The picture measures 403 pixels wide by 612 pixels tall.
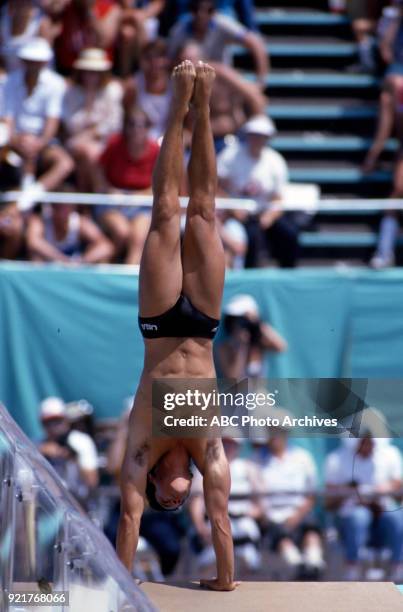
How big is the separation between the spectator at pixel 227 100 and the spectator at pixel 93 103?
0.70 m

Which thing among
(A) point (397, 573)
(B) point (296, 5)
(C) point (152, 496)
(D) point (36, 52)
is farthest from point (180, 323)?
(B) point (296, 5)

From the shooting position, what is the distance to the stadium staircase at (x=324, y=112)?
11.9 meters

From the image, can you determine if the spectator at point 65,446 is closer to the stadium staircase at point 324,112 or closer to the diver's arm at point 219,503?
the stadium staircase at point 324,112

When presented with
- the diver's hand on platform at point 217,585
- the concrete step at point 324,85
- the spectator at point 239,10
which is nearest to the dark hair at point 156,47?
the spectator at point 239,10

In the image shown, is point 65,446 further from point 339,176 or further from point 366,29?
point 366,29

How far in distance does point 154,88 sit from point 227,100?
2.00ft

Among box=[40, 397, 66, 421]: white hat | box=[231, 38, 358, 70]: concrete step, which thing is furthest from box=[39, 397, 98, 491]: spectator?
box=[231, 38, 358, 70]: concrete step

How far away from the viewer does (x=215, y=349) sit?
1048cm

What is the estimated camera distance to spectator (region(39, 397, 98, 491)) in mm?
10156

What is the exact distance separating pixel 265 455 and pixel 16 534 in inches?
176

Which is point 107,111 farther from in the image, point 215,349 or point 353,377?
point 353,377

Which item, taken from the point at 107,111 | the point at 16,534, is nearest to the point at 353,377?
the point at 107,111

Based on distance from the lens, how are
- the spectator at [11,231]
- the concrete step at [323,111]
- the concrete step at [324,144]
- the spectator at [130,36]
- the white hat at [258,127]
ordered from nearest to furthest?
the spectator at [11,231]
the white hat at [258,127]
the spectator at [130,36]
the concrete step at [324,144]
the concrete step at [323,111]

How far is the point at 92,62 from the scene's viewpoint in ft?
37.2
